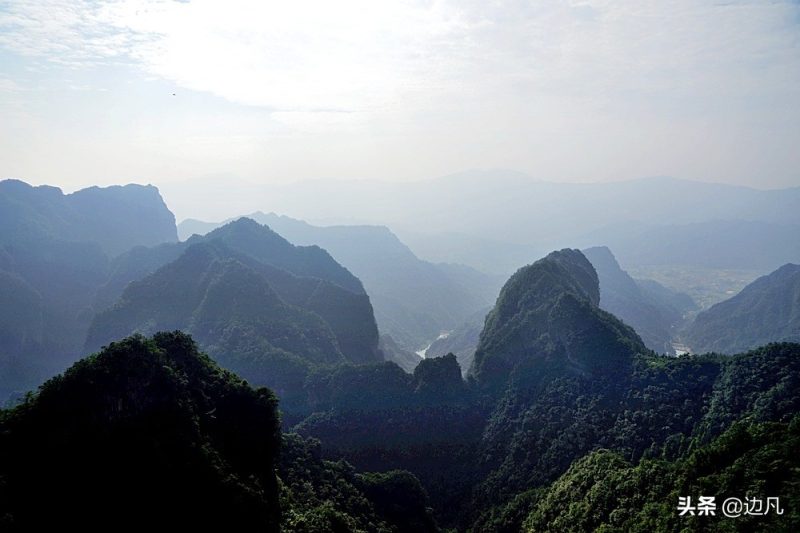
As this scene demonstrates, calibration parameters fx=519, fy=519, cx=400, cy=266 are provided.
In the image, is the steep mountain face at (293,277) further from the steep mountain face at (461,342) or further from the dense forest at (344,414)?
the steep mountain face at (461,342)

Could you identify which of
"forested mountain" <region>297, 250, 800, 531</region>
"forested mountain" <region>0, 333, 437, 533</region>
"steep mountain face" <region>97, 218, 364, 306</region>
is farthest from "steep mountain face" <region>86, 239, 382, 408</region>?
"forested mountain" <region>0, 333, 437, 533</region>

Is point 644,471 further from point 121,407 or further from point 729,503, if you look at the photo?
point 121,407

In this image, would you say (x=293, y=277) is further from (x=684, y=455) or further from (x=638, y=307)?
(x=638, y=307)

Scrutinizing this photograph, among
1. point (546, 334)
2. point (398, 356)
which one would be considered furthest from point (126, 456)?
point (398, 356)

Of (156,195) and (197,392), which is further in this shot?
(156,195)

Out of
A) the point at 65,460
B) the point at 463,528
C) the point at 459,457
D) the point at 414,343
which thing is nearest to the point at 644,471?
the point at 463,528

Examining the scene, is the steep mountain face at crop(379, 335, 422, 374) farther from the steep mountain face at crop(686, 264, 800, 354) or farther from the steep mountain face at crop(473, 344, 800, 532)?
the steep mountain face at crop(686, 264, 800, 354)
